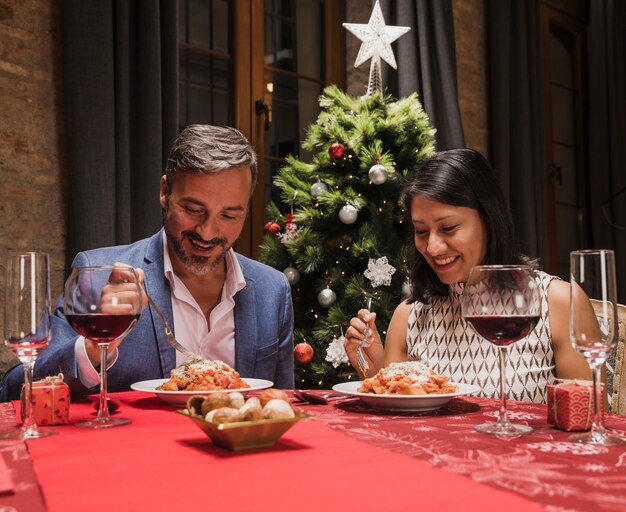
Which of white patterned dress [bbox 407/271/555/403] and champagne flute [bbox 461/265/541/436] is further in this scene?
white patterned dress [bbox 407/271/555/403]

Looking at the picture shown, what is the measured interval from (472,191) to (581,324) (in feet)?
2.92

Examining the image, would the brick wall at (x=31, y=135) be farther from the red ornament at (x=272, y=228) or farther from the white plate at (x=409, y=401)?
the white plate at (x=409, y=401)

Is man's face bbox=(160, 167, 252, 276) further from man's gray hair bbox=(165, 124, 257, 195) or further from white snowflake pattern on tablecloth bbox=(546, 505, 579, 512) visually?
white snowflake pattern on tablecloth bbox=(546, 505, 579, 512)

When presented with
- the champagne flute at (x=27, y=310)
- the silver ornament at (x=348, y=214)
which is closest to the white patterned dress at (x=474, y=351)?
the champagne flute at (x=27, y=310)

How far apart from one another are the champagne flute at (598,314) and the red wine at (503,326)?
7 cm

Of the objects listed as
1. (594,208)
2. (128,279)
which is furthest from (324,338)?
(594,208)

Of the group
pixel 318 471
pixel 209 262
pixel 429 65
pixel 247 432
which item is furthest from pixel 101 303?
pixel 429 65

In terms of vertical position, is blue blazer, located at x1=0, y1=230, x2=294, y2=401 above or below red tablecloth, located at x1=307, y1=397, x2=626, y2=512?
above

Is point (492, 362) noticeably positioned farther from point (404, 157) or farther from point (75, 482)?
point (404, 157)

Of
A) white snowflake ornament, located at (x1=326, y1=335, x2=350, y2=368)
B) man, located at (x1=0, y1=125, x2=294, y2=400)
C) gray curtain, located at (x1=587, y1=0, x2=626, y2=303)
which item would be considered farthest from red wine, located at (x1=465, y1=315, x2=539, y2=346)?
gray curtain, located at (x1=587, y1=0, x2=626, y2=303)

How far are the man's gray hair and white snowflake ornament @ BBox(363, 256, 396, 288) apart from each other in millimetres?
1120

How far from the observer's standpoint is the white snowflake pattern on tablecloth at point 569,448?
2.64ft

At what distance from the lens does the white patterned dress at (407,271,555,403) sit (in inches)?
62.2

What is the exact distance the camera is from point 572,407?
940mm
